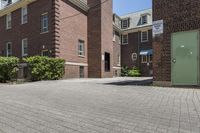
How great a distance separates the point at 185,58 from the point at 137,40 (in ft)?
79.2

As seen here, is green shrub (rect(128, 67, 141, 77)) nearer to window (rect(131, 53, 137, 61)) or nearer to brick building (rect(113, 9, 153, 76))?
brick building (rect(113, 9, 153, 76))

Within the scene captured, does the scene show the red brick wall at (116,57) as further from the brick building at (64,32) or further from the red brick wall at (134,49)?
the brick building at (64,32)

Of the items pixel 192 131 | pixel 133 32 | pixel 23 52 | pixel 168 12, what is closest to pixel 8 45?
pixel 23 52

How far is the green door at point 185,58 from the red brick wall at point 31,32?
12.4 metres

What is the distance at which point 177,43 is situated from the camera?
12.1m

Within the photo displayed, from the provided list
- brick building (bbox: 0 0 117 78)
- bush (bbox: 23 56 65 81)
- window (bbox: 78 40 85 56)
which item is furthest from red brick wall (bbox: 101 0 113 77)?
bush (bbox: 23 56 65 81)

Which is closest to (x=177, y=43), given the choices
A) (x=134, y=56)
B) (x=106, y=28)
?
(x=106, y=28)

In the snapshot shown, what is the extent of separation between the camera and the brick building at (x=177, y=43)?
1159 cm

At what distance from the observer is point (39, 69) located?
1761 centimetres

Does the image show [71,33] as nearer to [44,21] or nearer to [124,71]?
[44,21]

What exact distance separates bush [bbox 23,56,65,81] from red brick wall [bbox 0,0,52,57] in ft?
10.2

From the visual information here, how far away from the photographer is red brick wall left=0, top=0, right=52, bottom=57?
72.6ft

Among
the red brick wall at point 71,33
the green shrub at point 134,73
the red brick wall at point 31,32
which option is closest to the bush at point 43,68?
the red brick wall at point 71,33

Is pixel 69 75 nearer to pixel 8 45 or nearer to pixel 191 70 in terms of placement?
pixel 8 45
